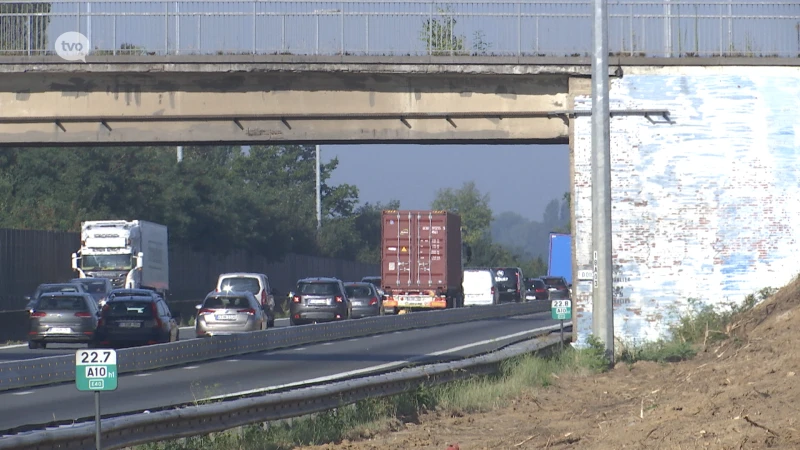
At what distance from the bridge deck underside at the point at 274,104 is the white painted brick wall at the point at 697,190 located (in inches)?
68.7

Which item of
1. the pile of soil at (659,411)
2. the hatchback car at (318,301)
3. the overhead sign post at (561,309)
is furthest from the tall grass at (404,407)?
the hatchback car at (318,301)

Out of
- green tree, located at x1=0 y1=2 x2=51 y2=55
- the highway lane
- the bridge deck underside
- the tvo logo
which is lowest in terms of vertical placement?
the highway lane

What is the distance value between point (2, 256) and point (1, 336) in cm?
1279

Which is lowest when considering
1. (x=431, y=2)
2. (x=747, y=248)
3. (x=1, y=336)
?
(x=1, y=336)

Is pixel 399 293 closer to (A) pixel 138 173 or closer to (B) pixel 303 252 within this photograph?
(A) pixel 138 173

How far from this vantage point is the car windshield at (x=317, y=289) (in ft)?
140

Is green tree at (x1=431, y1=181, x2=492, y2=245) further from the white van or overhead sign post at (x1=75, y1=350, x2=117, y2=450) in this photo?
overhead sign post at (x1=75, y1=350, x2=117, y2=450)

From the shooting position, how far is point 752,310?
83.7ft

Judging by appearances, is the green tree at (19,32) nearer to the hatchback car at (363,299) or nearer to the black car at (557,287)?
the hatchback car at (363,299)

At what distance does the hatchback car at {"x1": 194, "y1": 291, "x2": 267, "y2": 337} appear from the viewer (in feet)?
109

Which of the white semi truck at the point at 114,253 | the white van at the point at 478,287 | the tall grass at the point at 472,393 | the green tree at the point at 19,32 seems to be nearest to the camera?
the tall grass at the point at 472,393

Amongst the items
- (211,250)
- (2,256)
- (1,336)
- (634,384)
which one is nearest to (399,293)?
(2,256)

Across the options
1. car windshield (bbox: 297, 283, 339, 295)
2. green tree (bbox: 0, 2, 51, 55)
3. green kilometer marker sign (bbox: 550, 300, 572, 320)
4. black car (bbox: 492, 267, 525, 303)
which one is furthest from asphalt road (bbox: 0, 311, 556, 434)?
black car (bbox: 492, 267, 525, 303)

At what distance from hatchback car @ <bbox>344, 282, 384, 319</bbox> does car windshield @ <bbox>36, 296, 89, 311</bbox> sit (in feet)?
54.5
